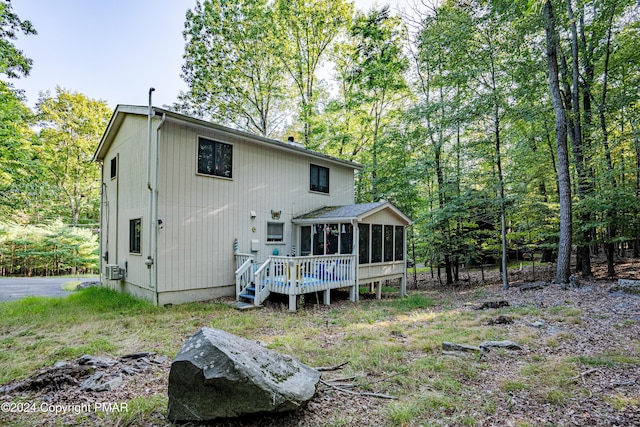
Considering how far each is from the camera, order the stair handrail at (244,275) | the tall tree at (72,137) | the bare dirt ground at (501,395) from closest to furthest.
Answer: the bare dirt ground at (501,395) → the stair handrail at (244,275) → the tall tree at (72,137)

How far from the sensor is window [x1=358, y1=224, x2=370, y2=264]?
407 inches

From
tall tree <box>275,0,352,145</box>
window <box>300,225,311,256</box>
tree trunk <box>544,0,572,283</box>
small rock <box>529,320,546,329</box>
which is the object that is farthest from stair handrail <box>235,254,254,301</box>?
tall tree <box>275,0,352,145</box>

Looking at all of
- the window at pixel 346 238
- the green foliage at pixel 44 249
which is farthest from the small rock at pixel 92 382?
the green foliage at pixel 44 249

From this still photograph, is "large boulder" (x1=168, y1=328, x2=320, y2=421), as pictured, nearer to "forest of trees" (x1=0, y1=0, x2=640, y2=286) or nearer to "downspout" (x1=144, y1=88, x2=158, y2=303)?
"downspout" (x1=144, y1=88, x2=158, y2=303)

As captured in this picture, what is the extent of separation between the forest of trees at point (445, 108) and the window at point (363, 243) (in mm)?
3726

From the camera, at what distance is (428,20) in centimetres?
1213

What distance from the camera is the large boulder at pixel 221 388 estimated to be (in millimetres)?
2666

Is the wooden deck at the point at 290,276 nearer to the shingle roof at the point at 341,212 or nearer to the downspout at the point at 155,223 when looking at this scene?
the shingle roof at the point at 341,212

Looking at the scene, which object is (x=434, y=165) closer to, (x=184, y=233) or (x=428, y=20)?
(x=428, y=20)

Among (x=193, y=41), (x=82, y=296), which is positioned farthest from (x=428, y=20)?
(x=82, y=296)

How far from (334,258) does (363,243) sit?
142 centimetres

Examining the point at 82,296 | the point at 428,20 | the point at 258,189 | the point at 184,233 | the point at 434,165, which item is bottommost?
the point at 82,296

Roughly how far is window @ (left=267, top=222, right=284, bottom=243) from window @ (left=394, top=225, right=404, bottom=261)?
4389mm

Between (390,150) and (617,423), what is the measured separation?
13.9 meters
